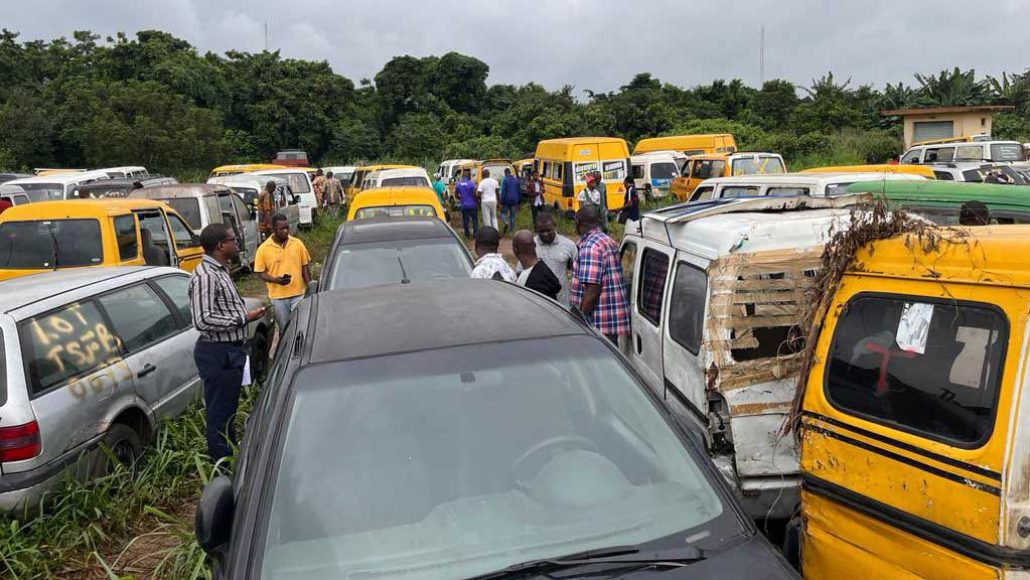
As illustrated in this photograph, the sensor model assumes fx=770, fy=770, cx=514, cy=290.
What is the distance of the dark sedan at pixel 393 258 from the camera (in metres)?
6.99

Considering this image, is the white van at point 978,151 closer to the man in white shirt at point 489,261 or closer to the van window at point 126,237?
the man in white shirt at point 489,261

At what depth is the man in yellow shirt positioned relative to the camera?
316 inches

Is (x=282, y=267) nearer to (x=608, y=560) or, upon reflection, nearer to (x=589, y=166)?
(x=608, y=560)

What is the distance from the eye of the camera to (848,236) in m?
3.01

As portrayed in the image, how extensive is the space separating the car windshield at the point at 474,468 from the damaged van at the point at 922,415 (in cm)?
67

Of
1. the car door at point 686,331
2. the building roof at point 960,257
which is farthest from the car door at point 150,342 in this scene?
the building roof at point 960,257

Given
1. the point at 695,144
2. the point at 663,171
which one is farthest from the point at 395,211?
the point at 695,144

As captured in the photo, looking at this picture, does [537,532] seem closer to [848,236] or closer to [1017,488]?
[1017,488]

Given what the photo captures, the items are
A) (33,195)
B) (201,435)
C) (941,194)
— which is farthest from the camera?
(33,195)

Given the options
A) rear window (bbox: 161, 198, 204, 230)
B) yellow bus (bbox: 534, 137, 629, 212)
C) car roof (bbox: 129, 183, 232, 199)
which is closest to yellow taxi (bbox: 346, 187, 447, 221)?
rear window (bbox: 161, 198, 204, 230)

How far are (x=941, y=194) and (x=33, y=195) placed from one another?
17.3 meters

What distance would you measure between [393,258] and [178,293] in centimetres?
187

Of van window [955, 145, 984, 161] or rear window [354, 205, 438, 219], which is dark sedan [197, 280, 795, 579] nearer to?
rear window [354, 205, 438, 219]

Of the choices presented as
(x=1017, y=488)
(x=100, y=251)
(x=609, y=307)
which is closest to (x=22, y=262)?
(x=100, y=251)
